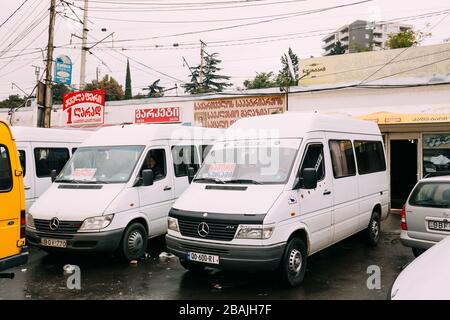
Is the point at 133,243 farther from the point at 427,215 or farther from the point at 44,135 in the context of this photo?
the point at 427,215

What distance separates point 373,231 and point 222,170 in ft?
13.2

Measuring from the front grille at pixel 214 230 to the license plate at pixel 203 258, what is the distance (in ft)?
0.79

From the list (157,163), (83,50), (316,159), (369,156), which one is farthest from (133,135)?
(83,50)

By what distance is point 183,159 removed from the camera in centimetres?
909

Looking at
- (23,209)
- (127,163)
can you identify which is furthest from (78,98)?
(23,209)

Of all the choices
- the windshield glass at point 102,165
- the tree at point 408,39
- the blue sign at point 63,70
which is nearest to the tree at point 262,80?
the tree at point 408,39

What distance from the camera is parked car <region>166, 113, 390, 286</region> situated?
5.32 meters

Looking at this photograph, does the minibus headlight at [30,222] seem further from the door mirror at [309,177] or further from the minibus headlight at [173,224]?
the door mirror at [309,177]

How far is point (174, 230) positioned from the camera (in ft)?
19.6

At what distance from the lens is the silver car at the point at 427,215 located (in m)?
6.34

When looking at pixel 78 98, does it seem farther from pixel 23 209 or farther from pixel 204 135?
pixel 23 209

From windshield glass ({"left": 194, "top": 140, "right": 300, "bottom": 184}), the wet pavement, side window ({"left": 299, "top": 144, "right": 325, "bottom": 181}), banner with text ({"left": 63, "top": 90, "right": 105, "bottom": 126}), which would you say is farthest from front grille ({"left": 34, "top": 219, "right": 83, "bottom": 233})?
banner with text ({"left": 63, "top": 90, "right": 105, "bottom": 126})

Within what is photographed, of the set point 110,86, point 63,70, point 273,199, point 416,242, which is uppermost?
point 110,86

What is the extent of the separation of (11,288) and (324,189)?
5036 mm
